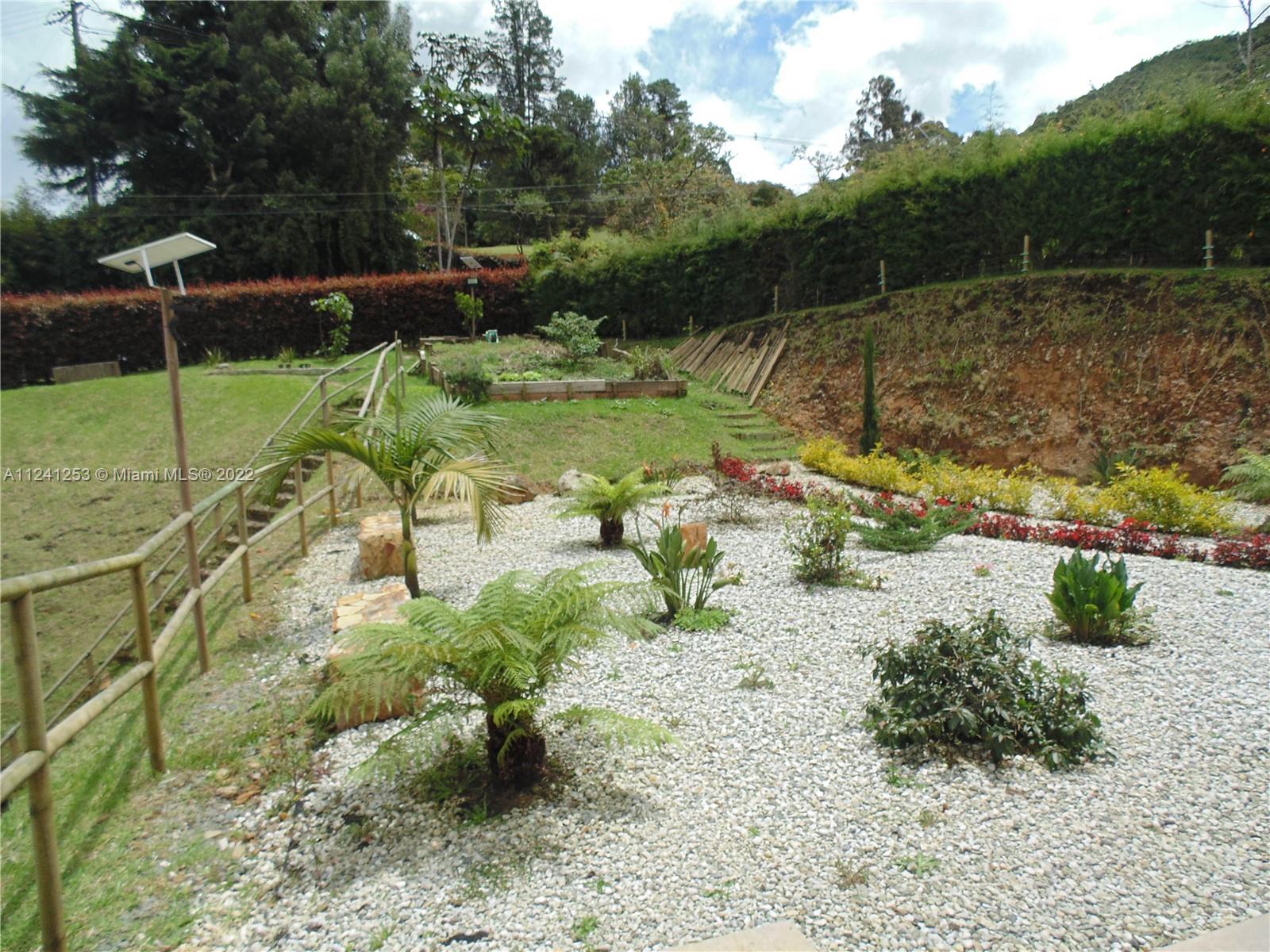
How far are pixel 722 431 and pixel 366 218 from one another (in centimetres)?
2001

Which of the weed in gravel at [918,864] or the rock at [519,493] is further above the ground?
the rock at [519,493]

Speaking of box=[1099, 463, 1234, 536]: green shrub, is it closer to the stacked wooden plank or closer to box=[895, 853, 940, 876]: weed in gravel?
box=[895, 853, 940, 876]: weed in gravel

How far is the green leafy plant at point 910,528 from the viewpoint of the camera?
235 inches

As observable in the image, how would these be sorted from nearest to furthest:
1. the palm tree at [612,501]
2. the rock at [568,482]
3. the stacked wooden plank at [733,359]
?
the palm tree at [612,501] < the rock at [568,482] < the stacked wooden plank at [733,359]

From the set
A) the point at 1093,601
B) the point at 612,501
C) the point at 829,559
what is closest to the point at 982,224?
the point at 612,501

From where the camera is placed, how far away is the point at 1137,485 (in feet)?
22.7

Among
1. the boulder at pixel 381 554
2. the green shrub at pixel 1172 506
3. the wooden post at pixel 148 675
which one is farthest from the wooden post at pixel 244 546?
the green shrub at pixel 1172 506

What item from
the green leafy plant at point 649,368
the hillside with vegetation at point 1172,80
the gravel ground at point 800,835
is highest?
the hillside with vegetation at point 1172,80

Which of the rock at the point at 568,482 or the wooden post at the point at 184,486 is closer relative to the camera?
the wooden post at the point at 184,486

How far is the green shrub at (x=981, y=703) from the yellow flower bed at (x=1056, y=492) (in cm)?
456

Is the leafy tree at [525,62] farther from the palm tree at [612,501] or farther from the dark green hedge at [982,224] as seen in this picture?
the palm tree at [612,501]

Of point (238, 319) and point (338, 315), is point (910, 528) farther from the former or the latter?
point (238, 319)

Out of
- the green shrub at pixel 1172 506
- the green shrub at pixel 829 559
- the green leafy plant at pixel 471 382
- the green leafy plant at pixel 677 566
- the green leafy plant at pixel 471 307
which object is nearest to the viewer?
the green leafy plant at pixel 677 566

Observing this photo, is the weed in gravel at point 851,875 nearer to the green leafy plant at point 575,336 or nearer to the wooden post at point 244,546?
the wooden post at point 244,546
